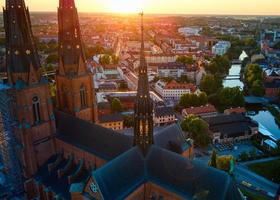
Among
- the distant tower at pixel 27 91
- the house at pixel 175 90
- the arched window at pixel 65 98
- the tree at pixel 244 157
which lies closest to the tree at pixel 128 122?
the tree at pixel 244 157

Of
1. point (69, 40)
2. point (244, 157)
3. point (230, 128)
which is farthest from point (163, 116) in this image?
point (69, 40)

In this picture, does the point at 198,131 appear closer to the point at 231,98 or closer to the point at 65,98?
the point at 231,98

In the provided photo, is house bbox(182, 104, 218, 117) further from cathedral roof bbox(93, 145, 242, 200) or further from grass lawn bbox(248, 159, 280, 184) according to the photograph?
cathedral roof bbox(93, 145, 242, 200)

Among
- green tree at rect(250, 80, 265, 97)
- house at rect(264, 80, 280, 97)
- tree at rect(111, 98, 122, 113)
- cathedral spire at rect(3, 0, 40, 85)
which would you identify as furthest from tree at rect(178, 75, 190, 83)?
cathedral spire at rect(3, 0, 40, 85)

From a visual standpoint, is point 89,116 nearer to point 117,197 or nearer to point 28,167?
point 28,167

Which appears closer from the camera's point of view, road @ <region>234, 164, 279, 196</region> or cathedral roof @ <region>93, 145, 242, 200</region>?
cathedral roof @ <region>93, 145, 242, 200</region>
